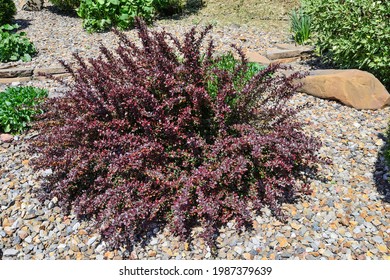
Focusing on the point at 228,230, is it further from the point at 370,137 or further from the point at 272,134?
the point at 370,137

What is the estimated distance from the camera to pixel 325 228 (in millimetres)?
3041

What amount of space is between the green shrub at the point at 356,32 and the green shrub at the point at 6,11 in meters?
5.81

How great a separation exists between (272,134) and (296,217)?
0.73 meters

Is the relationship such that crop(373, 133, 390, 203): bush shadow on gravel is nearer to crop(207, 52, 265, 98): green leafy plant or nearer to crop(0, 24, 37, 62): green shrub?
crop(207, 52, 265, 98): green leafy plant

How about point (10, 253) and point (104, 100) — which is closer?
point (10, 253)

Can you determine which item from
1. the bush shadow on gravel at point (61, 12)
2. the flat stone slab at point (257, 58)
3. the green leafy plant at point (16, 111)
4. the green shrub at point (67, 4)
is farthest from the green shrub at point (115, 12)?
the green leafy plant at point (16, 111)

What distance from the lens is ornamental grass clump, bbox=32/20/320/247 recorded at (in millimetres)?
3053

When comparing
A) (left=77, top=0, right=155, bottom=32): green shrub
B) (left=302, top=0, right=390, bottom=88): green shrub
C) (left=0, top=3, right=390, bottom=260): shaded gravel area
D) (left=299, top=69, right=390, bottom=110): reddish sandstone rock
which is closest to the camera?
(left=0, top=3, right=390, bottom=260): shaded gravel area

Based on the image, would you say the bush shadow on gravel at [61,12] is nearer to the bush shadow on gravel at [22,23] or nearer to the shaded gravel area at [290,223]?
the bush shadow on gravel at [22,23]

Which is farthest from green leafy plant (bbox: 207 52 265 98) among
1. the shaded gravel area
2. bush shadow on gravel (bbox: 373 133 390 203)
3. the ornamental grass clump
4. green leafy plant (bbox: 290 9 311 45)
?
bush shadow on gravel (bbox: 373 133 390 203)

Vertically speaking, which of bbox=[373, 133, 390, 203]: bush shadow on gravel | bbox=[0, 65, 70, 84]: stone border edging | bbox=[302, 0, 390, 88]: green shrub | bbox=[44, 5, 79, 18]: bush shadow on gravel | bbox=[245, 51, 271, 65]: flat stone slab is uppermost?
bbox=[302, 0, 390, 88]: green shrub

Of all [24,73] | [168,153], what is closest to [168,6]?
[24,73]
